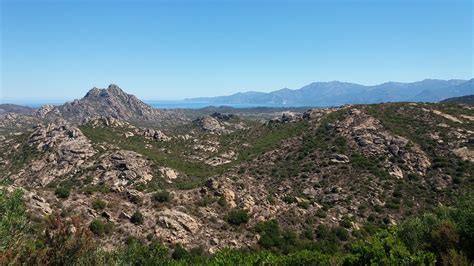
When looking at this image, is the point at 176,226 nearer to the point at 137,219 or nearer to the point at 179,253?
the point at 137,219

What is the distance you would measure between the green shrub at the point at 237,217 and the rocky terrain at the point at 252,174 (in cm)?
13

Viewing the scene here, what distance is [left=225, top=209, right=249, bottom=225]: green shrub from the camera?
130ft

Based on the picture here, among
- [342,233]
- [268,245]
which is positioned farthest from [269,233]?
[342,233]

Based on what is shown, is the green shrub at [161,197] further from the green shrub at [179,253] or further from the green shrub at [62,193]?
the green shrub at [62,193]

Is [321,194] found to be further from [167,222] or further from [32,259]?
[32,259]

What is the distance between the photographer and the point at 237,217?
39875 mm

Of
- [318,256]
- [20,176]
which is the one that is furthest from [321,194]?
[20,176]

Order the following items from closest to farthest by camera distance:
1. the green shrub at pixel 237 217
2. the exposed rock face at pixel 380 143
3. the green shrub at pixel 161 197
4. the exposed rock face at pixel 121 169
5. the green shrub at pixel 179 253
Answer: the green shrub at pixel 179 253 → the green shrub at pixel 237 217 → the green shrub at pixel 161 197 → the exposed rock face at pixel 380 143 → the exposed rock face at pixel 121 169

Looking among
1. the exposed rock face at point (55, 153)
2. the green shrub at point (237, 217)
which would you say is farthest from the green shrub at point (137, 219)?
the exposed rock face at point (55, 153)

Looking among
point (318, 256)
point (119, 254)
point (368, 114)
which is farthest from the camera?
point (368, 114)

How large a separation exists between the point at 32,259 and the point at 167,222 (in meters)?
19.8

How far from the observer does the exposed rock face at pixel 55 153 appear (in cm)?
7531

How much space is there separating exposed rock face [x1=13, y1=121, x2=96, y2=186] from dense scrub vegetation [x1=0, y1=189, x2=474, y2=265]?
163ft

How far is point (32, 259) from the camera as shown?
1783 centimetres
